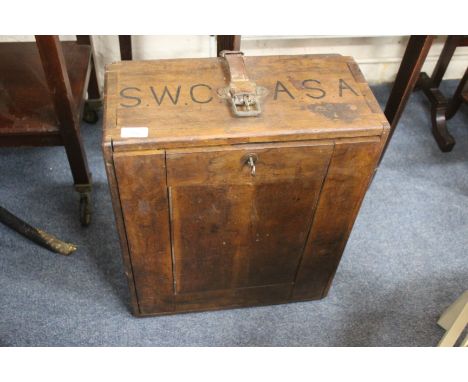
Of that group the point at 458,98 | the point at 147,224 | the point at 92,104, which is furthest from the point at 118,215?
the point at 458,98

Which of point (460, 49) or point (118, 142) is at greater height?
point (118, 142)

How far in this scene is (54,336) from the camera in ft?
4.71

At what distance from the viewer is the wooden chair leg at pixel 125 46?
1879 millimetres

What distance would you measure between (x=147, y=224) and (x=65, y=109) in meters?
0.51

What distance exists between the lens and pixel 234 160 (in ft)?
3.38

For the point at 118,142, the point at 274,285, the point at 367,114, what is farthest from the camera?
the point at 274,285

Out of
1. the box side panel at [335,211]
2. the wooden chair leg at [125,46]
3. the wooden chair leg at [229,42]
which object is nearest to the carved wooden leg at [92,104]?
the wooden chair leg at [125,46]

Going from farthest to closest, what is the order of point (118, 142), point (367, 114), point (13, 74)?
point (13, 74) → point (367, 114) → point (118, 142)

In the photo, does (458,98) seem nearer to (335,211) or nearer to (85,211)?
(335,211)

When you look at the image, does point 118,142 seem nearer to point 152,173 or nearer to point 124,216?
point 152,173

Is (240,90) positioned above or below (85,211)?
above

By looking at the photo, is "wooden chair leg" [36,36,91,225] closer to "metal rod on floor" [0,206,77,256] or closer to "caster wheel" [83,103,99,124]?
"metal rod on floor" [0,206,77,256]
